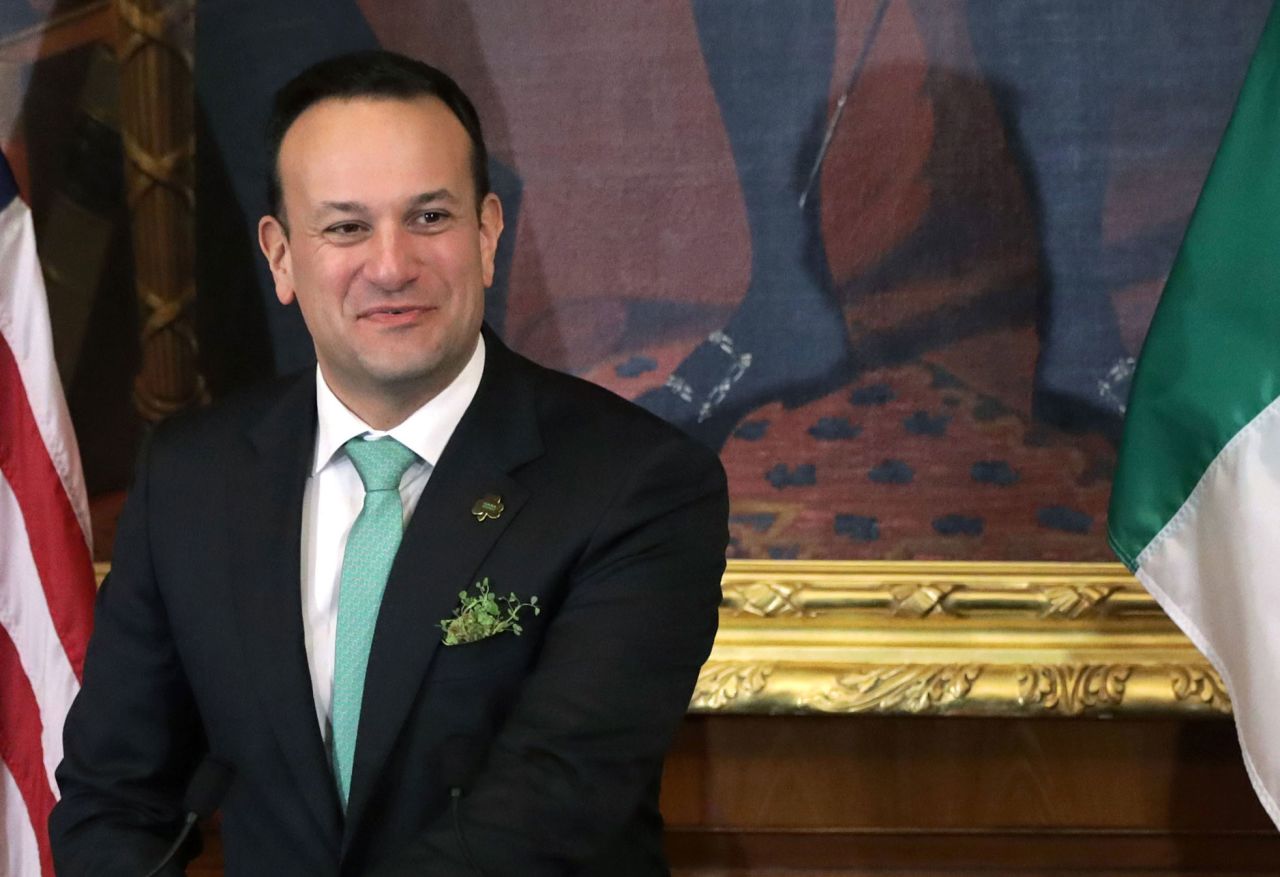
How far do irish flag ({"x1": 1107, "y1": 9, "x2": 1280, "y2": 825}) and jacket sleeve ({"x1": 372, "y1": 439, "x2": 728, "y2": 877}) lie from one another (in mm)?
868

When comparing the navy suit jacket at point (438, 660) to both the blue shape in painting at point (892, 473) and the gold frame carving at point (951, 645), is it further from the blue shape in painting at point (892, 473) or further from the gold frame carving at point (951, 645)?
the blue shape in painting at point (892, 473)

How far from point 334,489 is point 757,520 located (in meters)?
1.12

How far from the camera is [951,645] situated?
289 cm

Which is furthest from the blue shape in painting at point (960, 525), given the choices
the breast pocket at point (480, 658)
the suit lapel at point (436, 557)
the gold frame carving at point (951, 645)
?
the breast pocket at point (480, 658)

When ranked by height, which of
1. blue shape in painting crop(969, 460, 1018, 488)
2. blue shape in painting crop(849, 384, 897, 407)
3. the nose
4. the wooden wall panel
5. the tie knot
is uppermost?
the nose

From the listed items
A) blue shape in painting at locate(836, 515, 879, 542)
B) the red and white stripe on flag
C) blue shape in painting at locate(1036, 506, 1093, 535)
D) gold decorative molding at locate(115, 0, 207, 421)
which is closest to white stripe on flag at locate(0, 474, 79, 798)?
the red and white stripe on flag

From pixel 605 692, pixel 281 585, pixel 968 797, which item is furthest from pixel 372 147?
pixel 968 797

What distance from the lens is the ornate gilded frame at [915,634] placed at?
2.85 m

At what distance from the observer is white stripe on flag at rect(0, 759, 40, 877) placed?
109 inches

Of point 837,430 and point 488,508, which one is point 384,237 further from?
point 837,430

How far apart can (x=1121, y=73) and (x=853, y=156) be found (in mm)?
518

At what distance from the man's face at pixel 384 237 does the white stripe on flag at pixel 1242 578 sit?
1193 mm

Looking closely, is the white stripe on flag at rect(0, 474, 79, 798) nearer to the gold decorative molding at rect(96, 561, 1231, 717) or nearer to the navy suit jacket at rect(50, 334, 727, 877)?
the navy suit jacket at rect(50, 334, 727, 877)

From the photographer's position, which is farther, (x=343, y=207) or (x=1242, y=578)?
(x=1242, y=578)
